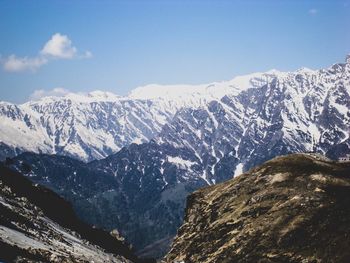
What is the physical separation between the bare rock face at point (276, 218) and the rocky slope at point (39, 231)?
15.9 meters

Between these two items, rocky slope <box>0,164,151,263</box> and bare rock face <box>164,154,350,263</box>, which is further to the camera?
rocky slope <box>0,164,151,263</box>

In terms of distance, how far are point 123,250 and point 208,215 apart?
3208 inches

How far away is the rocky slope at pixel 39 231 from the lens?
56.2m

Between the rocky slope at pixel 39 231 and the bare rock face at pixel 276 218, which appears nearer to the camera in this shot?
the bare rock face at pixel 276 218

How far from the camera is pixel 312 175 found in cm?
5734

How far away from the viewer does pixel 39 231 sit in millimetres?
79562

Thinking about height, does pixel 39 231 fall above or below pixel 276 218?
above

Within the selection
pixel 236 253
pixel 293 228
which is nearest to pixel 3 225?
pixel 236 253

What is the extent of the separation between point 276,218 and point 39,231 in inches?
1718

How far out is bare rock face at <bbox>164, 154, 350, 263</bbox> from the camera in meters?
44.1

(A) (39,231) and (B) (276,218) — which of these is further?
(A) (39,231)

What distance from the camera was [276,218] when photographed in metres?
50.3

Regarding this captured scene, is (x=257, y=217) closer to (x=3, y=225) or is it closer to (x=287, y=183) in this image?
(x=287, y=183)

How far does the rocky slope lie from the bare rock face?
1592cm
